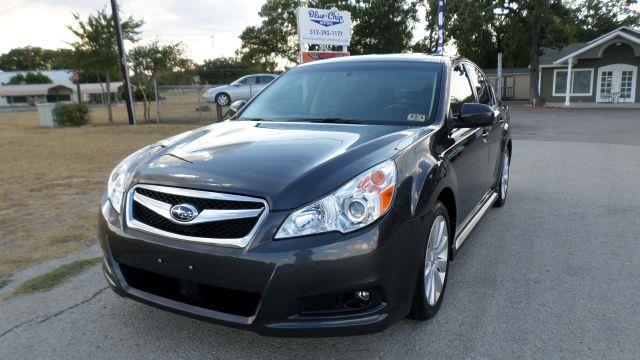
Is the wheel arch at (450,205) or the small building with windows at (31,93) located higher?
the small building with windows at (31,93)

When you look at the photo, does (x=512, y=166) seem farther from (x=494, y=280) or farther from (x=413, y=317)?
(x=413, y=317)

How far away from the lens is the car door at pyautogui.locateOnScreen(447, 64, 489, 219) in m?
3.71

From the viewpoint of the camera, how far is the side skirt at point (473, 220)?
379 cm

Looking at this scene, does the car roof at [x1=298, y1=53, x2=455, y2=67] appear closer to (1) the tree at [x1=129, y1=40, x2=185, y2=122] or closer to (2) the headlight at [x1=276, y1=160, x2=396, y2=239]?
(2) the headlight at [x1=276, y1=160, x2=396, y2=239]

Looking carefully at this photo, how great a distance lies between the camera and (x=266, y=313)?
2412mm

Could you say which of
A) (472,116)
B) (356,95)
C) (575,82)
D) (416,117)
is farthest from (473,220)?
(575,82)

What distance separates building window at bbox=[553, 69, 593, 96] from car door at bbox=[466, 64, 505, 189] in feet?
103

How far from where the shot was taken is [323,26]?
18344 mm

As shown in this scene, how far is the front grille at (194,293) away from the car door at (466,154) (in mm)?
1792

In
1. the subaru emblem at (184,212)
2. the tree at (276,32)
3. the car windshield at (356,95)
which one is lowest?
the subaru emblem at (184,212)

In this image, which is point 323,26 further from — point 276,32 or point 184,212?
point 276,32

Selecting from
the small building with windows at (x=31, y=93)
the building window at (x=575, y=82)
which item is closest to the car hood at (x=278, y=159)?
the building window at (x=575, y=82)

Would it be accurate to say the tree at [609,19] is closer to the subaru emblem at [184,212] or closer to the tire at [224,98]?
the tire at [224,98]

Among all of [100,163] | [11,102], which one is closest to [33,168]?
[100,163]
